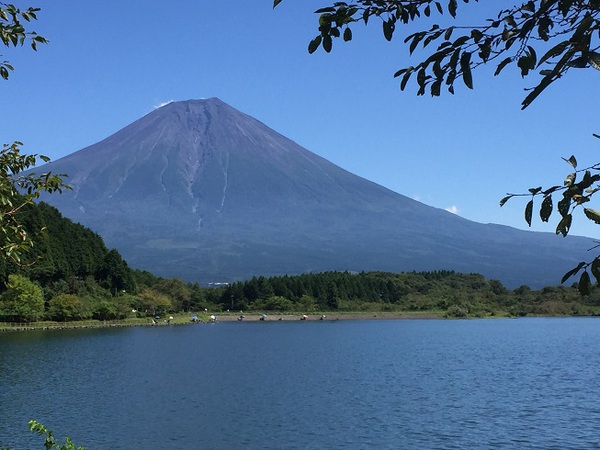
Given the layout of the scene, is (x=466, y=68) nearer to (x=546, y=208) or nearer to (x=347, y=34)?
(x=546, y=208)

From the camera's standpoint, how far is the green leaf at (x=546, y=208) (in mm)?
2766

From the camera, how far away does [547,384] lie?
3162 centimetres

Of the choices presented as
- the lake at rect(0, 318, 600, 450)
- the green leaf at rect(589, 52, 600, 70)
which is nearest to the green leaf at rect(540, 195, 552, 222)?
the green leaf at rect(589, 52, 600, 70)

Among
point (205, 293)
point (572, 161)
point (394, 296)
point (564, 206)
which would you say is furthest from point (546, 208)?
point (394, 296)

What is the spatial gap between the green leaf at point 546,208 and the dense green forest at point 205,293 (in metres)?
66.2

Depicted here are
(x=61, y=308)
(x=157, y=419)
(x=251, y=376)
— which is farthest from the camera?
(x=61, y=308)

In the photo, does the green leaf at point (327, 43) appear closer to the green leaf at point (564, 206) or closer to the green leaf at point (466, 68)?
the green leaf at point (466, 68)

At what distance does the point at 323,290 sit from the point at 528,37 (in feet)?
395

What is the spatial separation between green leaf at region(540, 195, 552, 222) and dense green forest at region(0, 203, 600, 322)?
66.2m

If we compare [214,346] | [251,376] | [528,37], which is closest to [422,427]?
[251,376]

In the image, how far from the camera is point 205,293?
122125 millimetres

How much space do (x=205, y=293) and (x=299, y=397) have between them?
315 ft

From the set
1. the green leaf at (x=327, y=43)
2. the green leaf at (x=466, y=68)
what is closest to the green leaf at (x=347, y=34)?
the green leaf at (x=327, y=43)

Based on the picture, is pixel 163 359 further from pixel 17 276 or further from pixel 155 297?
pixel 155 297
